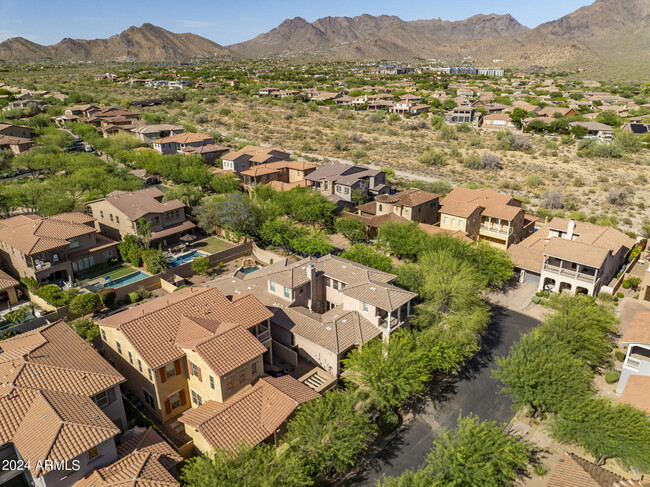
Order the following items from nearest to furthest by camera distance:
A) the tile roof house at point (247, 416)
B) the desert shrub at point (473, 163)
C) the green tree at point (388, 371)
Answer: the tile roof house at point (247, 416)
the green tree at point (388, 371)
the desert shrub at point (473, 163)

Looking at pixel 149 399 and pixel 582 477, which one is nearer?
pixel 582 477

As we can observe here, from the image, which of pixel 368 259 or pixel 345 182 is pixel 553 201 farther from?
pixel 368 259

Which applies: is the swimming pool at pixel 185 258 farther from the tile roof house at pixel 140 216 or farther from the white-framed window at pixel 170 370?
the white-framed window at pixel 170 370

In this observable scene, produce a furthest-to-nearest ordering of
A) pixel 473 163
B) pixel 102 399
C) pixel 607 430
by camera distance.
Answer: pixel 473 163
pixel 102 399
pixel 607 430

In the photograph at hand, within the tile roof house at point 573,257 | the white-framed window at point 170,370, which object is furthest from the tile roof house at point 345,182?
the white-framed window at point 170,370

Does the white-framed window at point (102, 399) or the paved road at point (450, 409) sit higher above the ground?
the white-framed window at point (102, 399)

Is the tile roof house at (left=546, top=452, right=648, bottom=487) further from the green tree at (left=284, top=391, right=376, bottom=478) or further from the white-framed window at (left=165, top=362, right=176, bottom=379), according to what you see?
the white-framed window at (left=165, top=362, right=176, bottom=379)

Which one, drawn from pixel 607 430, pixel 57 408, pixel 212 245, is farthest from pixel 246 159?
pixel 607 430
